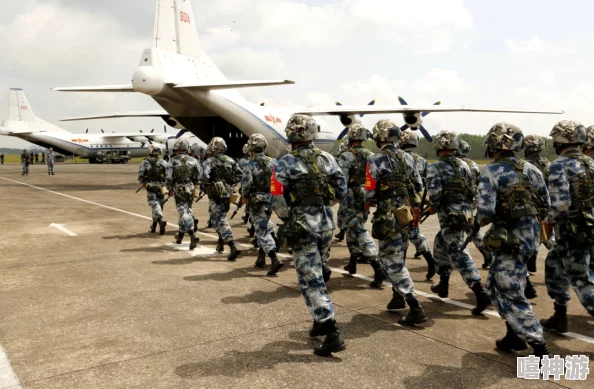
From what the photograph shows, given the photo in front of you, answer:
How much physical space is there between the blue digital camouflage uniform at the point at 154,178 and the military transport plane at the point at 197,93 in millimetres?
8233

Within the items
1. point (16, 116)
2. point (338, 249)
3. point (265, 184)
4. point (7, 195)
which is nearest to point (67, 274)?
point (265, 184)

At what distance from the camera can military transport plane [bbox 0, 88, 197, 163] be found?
174ft

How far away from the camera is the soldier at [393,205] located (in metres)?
5.08

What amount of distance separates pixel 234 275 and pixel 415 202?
10.7 feet

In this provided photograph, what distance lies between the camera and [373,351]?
441 cm

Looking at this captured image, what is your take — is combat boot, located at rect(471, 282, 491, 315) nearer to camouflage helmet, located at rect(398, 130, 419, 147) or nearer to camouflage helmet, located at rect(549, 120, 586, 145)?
camouflage helmet, located at rect(549, 120, 586, 145)

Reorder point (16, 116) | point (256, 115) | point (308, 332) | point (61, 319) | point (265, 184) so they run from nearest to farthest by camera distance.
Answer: point (308, 332) < point (61, 319) < point (265, 184) < point (256, 115) < point (16, 116)

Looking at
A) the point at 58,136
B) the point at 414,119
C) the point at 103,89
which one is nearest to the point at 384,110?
the point at 414,119

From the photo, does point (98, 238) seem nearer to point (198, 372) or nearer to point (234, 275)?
point (234, 275)

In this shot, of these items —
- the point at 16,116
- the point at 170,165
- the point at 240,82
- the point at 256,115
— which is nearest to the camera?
the point at 170,165

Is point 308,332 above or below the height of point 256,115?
below

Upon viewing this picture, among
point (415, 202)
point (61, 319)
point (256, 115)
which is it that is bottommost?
point (61, 319)

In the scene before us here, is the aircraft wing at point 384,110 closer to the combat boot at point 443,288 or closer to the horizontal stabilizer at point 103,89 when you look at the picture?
the horizontal stabilizer at point 103,89

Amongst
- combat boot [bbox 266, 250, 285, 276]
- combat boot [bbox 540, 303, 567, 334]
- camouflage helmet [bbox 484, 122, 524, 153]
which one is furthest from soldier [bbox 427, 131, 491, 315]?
combat boot [bbox 266, 250, 285, 276]
